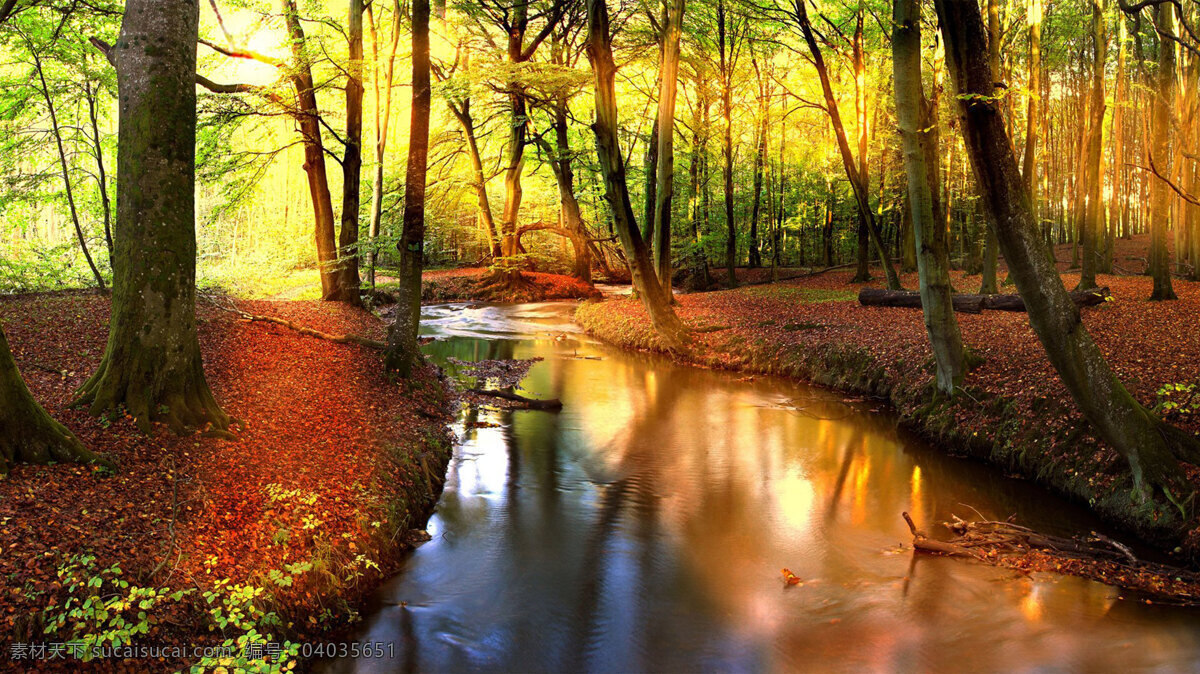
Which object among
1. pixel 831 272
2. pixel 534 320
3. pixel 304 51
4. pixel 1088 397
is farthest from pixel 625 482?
pixel 831 272

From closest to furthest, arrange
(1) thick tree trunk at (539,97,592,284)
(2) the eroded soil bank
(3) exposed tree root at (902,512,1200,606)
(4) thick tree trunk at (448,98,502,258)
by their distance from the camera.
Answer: (3) exposed tree root at (902,512,1200,606)
(2) the eroded soil bank
(1) thick tree trunk at (539,97,592,284)
(4) thick tree trunk at (448,98,502,258)

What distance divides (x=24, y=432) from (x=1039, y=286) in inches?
343

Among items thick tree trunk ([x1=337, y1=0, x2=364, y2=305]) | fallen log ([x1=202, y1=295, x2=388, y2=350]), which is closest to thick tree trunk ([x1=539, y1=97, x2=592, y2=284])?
thick tree trunk ([x1=337, y1=0, x2=364, y2=305])

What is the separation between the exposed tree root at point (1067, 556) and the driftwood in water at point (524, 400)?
673cm

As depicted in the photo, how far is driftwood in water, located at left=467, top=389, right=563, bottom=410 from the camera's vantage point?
39.0ft

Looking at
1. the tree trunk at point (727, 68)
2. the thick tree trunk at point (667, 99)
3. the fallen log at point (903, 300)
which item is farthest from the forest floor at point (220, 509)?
the tree trunk at point (727, 68)

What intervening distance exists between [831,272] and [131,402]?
95.0 feet

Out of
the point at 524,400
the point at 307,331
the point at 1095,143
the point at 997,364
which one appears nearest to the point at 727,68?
the point at 1095,143

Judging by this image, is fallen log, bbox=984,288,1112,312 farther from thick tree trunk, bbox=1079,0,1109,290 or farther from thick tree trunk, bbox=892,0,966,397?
thick tree trunk, bbox=892,0,966,397

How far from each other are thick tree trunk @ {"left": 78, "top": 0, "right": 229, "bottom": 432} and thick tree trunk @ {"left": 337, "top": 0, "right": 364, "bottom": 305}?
30.8 feet

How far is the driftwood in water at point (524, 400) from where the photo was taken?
1189cm

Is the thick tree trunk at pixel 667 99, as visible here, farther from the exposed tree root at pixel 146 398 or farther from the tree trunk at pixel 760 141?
the exposed tree root at pixel 146 398

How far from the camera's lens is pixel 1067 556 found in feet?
19.4

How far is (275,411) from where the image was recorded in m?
7.15
